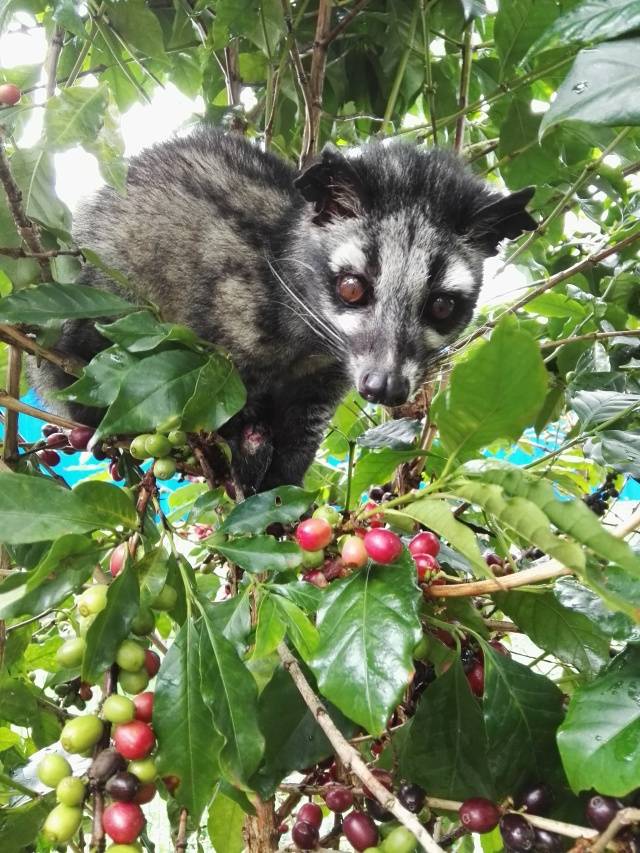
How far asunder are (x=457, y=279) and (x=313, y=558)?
1345mm

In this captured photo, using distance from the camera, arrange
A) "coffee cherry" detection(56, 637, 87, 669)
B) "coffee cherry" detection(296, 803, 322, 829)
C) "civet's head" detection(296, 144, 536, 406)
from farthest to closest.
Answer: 1. "civet's head" detection(296, 144, 536, 406)
2. "coffee cherry" detection(296, 803, 322, 829)
3. "coffee cherry" detection(56, 637, 87, 669)

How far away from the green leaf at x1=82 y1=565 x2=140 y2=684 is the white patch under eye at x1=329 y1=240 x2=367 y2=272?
55.1 inches

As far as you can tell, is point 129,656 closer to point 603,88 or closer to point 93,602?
point 93,602

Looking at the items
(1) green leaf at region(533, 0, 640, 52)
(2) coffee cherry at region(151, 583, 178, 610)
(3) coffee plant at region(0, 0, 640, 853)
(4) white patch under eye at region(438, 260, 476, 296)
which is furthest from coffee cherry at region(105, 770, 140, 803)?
(4) white patch under eye at region(438, 260, 476, 296)

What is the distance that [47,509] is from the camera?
0.97 m

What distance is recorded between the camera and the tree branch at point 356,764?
2.25 ft

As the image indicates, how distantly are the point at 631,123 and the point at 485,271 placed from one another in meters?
1.52

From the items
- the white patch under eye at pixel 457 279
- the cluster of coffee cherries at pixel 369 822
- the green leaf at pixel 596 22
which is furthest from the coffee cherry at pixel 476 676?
the white patch under eye at pixel 457 279

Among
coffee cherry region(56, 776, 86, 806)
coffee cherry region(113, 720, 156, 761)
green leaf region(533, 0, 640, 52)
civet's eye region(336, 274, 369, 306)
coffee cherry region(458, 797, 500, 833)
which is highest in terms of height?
green leaf region(533, 0, 640, 52)

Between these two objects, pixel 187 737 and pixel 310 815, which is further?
pixel 310 815

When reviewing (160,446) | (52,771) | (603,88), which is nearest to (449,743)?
(52,771)

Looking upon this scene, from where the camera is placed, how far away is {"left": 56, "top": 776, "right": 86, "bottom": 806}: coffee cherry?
0.87m

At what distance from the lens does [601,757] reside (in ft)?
2.63

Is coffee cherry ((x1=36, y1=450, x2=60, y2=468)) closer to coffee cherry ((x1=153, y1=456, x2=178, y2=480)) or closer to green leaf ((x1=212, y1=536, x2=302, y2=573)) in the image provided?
coffee cherry ((x1=153, y1=456, x2=178, y2=480))
